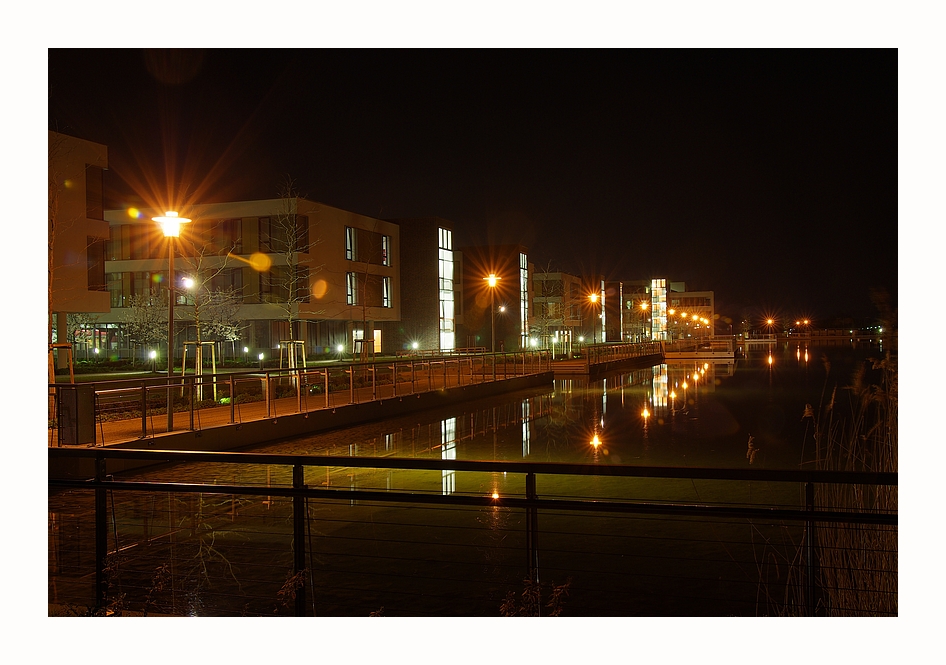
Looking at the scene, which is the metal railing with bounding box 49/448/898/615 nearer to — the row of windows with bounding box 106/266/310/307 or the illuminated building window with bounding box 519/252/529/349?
the row of windows with bounding box 106/266/310/307

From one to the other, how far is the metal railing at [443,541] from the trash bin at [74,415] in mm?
1544

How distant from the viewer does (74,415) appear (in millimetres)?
10312

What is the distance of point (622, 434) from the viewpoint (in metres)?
14.9

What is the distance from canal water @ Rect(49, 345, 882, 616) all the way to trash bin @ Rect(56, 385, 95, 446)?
964mm

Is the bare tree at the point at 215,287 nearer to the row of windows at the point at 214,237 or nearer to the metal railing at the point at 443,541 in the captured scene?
the row of windows at the point at 214,237

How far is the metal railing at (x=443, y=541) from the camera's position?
3869 millimetres

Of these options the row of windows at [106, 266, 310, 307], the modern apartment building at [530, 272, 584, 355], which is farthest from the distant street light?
the row of windows at [106, 266, 310, 307]

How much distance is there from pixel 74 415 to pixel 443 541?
6022 millimetres

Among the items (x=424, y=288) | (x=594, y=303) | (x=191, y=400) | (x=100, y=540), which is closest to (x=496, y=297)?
(x=424, y=288)

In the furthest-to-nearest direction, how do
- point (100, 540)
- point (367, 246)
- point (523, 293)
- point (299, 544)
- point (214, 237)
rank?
point (523, 293) < point (367, 246) < point (214, 237) < point (100, 540) < point (299, 544)

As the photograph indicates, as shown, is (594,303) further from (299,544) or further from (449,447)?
(299,544)

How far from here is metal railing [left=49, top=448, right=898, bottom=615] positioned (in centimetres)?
387
